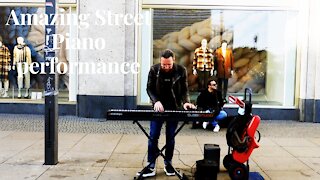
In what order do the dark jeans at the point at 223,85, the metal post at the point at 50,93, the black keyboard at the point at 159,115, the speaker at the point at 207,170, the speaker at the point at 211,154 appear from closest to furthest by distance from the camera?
the black keyboard at the point at 159,115 → the speaker at the point at 207,170 → the speaker at the point at 211,154 → the metal post at the point at 50,93 → the dark jeans at the point at 223,85

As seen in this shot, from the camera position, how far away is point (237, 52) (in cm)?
1195

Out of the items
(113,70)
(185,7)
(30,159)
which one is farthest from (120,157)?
(185,7)

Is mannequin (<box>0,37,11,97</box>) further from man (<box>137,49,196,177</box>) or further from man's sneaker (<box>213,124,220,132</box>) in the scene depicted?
man (<box>137,49,196,177</box>)

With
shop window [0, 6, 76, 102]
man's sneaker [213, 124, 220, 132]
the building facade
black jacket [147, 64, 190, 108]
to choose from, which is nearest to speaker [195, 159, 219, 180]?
black jacket [147, 64, 190, 108]

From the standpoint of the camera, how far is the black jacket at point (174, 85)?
248 inches

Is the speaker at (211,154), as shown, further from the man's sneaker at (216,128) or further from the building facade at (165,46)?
the building facade at (165,46)

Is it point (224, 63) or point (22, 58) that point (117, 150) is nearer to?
point (224, 63)

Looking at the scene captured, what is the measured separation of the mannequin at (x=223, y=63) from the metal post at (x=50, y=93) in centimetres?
591

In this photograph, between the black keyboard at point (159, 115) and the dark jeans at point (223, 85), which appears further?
the dark jeans at point (223, 85)

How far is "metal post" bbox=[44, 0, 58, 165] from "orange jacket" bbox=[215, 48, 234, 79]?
5.89 meters

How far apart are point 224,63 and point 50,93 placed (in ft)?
20.1

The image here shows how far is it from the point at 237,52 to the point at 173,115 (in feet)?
21.7

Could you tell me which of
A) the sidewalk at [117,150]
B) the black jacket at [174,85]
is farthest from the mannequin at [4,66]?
the black jacket at [174,85]

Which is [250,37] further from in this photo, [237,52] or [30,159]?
[30,159]
